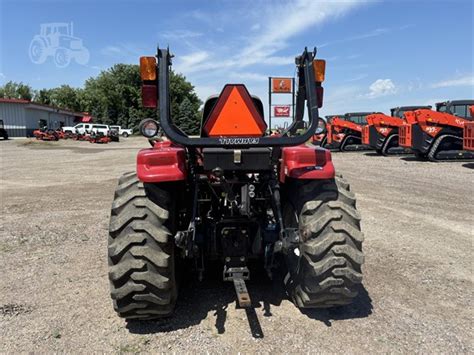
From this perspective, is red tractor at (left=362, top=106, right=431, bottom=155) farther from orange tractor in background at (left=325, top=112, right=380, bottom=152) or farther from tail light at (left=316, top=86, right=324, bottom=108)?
tail light at (left=316, top=86, right=324, bottom=108)

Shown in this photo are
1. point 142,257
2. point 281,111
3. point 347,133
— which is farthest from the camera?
point 347,133

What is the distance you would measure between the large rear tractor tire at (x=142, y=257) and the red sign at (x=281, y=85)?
70.3 inches

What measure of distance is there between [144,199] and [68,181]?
9590mm

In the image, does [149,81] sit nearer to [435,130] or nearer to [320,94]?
[320,94]

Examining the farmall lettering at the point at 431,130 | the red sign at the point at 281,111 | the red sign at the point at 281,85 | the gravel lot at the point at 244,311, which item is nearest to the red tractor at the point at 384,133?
the farmall lettering at the point at 431,130

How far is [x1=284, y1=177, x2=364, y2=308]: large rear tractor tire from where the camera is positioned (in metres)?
3.07

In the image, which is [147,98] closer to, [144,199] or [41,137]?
[144,199]

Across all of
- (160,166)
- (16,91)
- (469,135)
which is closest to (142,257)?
(160,166)

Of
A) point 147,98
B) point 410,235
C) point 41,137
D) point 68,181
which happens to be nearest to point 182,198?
point 147,98

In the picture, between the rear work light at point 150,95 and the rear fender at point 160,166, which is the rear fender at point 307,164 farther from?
the rear work light at point 150,95

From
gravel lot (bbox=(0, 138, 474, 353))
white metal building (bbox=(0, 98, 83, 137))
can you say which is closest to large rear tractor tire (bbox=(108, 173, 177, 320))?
gravel lot (bbox=(0, 138, 474, 353))

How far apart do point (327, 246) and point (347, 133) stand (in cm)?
2004

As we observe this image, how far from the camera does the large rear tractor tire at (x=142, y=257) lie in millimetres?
2963

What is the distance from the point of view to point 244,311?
11.3 feet
